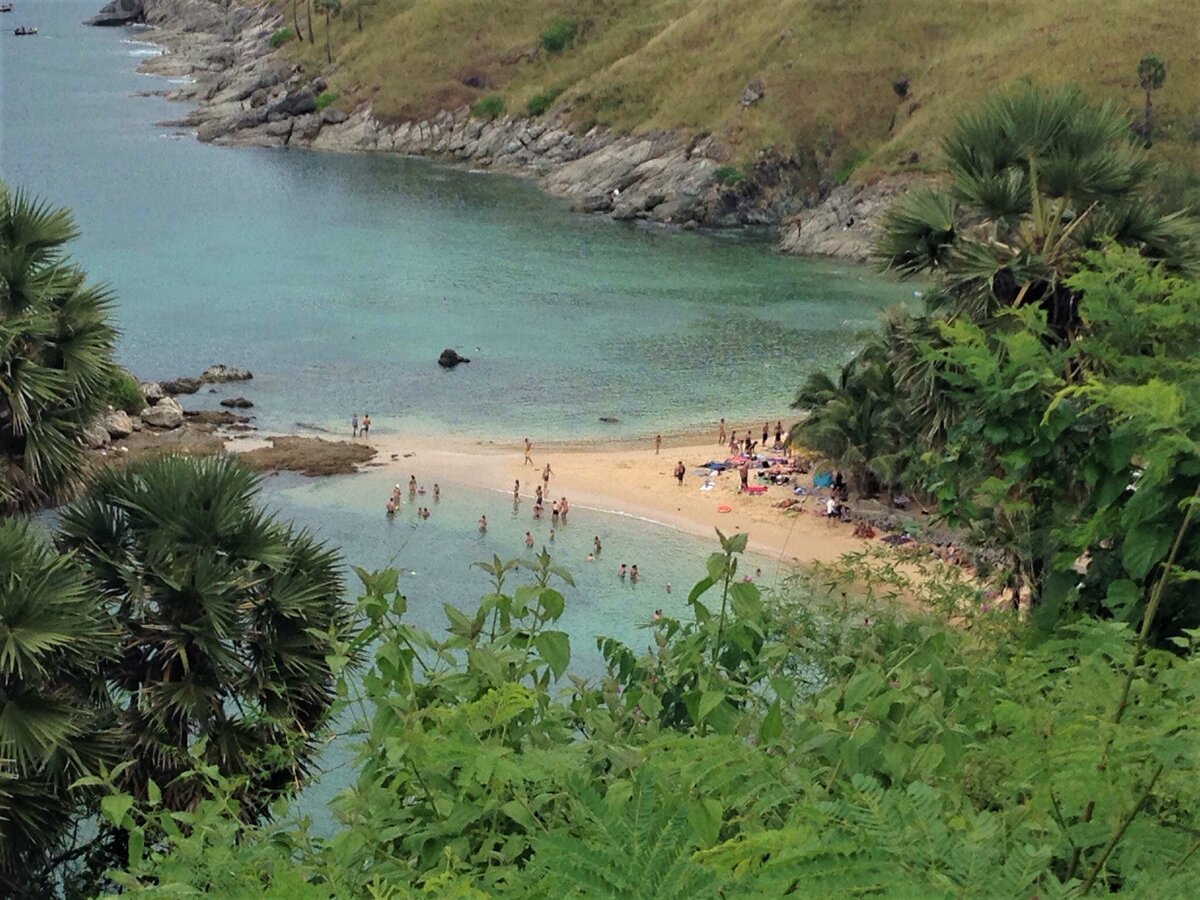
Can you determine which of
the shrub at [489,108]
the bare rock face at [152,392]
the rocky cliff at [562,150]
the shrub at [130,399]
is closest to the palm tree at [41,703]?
the shrub at [130,399]

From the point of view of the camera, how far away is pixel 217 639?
13969 millimetres

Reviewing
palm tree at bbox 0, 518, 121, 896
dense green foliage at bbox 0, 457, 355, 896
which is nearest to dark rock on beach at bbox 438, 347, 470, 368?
dense green foliage at bbox 0, 457, 355, 896

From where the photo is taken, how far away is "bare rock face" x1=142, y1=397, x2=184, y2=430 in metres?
45.5

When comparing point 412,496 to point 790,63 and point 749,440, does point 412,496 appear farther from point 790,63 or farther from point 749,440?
point 790,63

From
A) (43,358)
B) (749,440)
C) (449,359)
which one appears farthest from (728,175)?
(43,358)

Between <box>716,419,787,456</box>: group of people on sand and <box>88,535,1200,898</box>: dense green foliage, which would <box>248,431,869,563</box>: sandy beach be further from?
<box>88,535,1200,898</box>: dense green foliage

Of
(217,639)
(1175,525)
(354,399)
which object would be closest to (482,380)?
(354,399)

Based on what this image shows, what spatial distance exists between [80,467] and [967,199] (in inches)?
457

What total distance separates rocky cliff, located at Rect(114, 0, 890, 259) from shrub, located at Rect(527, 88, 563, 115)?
903 mm

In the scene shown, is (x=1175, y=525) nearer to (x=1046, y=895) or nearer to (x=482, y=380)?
(x=1046, y=895)

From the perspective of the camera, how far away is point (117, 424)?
4434cm

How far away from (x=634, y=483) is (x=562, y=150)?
6121cm

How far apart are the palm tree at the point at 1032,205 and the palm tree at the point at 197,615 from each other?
916cm

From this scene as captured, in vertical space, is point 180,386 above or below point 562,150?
below
